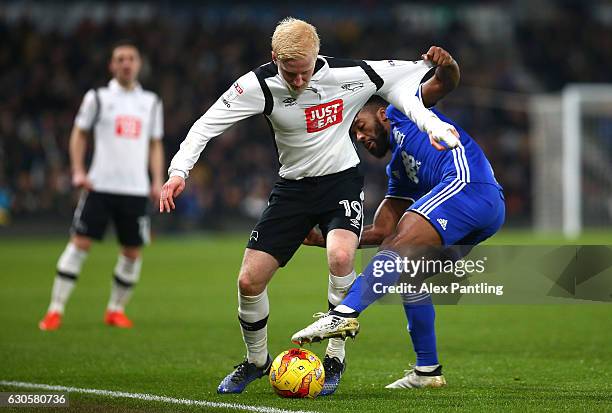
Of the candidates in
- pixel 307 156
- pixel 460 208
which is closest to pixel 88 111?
pixel 307 156

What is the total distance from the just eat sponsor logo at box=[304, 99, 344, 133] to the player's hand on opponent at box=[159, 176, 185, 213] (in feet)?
3.02

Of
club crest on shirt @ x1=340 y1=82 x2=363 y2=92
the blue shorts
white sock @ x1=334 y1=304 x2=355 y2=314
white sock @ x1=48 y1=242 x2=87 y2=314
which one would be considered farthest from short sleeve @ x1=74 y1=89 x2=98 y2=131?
white sock @ x1=334 y1=304 x2=355 y2=314

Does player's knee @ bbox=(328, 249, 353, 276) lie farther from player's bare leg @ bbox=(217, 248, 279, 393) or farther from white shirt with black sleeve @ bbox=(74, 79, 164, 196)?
white shirt with black sleeve @ bbox=(74, 79, 164, 196)

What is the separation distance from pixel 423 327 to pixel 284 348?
241cm

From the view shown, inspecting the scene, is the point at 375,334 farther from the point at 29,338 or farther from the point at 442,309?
the point at 29,338

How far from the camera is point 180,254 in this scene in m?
21.5

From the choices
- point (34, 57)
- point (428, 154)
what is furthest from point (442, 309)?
point (34, 57)

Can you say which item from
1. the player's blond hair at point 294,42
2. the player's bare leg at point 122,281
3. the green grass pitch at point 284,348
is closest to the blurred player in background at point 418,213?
the green grass pitch at point 284,348

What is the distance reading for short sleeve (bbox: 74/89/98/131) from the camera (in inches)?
427

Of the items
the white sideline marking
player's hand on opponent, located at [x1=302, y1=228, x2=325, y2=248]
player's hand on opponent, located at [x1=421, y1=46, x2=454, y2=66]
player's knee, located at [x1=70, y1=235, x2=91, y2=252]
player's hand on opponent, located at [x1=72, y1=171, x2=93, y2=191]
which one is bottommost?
the white sideline marking

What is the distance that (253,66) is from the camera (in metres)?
29.8

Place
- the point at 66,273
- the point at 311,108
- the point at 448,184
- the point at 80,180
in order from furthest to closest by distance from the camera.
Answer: the point at 66,273 < the point at 80,180 < the point at 448,184 < the point at 311,108

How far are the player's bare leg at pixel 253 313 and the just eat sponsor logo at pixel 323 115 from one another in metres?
0.84

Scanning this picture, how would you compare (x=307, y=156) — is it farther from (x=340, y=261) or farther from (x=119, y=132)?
(x=119, y=132)
